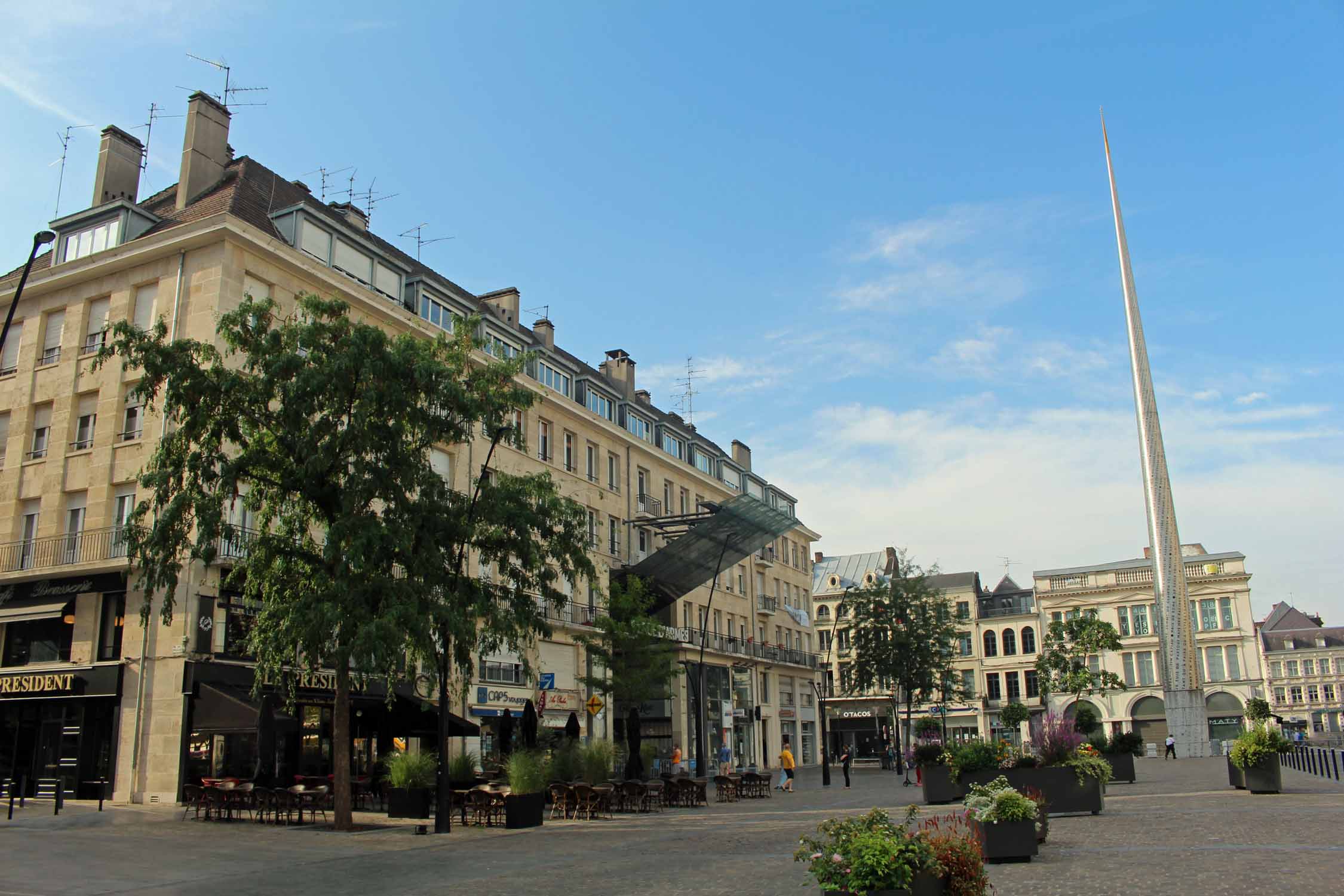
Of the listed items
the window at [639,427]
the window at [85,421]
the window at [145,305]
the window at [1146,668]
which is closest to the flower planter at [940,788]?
the window at [145,305]

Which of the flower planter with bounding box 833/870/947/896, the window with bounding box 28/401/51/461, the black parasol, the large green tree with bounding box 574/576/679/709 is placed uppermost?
the window with bounding box 28/401/51/461

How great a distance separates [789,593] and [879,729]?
20794 millimetres

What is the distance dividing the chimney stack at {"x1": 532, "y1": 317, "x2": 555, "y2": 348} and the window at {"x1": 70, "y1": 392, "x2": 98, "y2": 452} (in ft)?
61.1

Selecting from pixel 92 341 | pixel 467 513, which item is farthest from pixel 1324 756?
pixel 92 341

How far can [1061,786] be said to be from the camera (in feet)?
57.2

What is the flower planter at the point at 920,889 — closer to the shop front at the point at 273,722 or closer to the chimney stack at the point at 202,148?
the shop front at the point at 273,722

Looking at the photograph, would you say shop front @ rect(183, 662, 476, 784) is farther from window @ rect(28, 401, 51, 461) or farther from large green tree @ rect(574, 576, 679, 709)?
window @ rect(28, 401, 51, 461)

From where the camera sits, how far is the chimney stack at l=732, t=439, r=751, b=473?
63469 millimetres

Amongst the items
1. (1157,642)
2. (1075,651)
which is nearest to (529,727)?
(1075,651)

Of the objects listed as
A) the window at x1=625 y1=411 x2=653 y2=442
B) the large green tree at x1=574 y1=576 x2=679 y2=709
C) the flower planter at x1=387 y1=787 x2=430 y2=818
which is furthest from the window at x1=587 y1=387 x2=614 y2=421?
the flower planter at x1=387 y1=787 x2=430 y2=818

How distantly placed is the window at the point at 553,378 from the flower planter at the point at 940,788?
73.1 ft

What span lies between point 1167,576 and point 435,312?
3425 centimetres

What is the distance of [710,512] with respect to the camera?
43625 mm

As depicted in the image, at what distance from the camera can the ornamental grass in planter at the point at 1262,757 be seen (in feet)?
67.0
